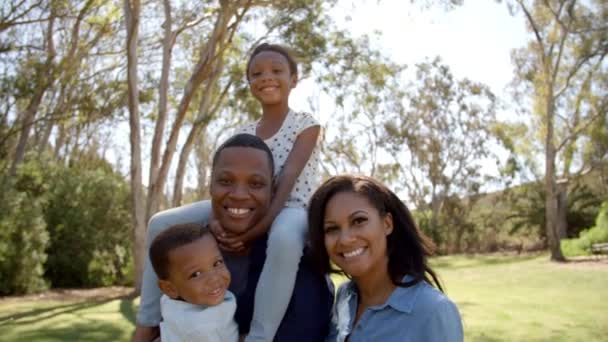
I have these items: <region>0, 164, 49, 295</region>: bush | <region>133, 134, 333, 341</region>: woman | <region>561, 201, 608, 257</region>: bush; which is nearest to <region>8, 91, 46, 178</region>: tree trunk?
<region>0, 164, 49, 295</region>: bush

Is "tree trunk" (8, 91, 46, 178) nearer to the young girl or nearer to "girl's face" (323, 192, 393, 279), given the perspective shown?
the young girl

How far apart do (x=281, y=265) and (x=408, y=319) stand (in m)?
0.58

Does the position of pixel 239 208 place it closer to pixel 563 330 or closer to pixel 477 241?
pixel 563 330

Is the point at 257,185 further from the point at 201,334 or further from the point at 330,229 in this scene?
the point at 201,334

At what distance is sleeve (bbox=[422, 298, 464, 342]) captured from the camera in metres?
2.16

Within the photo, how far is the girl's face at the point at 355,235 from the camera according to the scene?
8.05 feet

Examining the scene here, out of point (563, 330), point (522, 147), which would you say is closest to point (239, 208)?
point (563, 330)

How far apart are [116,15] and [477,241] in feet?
75.5

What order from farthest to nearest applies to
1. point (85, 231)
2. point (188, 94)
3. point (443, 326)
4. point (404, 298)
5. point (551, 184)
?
point (551, 184)
point (85, 231)
point (188, 94)
point (404, 298)
point (443, 326)

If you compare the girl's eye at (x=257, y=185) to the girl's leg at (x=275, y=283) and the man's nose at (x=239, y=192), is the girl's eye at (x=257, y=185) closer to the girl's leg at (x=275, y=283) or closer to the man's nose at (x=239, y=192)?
the man's nose at (x=239, y=192)

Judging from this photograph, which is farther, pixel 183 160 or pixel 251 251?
pixel 183 160

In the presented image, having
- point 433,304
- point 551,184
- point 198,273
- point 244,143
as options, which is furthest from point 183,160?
point 551,184

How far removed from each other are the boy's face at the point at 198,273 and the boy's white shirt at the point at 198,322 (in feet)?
0.12

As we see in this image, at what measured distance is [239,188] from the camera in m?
2.67
